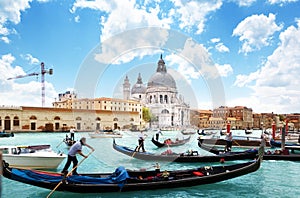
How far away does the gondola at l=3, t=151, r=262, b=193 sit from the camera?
179 inches

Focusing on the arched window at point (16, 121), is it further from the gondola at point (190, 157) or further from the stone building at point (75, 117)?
the gondola at point (190, 157)

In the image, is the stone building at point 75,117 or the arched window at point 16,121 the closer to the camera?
the stone building at point 75,117

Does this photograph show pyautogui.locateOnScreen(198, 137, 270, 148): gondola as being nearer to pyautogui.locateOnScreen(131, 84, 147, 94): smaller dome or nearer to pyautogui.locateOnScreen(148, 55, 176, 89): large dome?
pyautogui.locateOnScreen(148, 55, 176, 89): large dome

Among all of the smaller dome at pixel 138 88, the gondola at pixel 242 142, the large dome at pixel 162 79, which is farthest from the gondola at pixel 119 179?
the smaller dome at pixel 138 88

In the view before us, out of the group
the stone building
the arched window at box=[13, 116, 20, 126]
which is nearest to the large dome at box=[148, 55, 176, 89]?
the stone building

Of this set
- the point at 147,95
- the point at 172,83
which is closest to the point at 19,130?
the point at 147,95

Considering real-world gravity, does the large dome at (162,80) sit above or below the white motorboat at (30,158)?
above

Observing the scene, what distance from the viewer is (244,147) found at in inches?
524

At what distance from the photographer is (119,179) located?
15.5 feet

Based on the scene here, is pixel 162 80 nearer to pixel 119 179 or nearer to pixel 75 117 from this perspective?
pixel 75 117

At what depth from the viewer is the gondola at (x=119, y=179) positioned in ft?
14.9

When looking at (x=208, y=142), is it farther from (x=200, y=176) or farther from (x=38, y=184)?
(x=38, y=184)

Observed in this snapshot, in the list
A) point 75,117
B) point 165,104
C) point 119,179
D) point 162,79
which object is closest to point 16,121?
point 75,117

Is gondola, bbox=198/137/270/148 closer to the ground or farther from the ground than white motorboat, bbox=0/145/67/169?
closer to the ground
